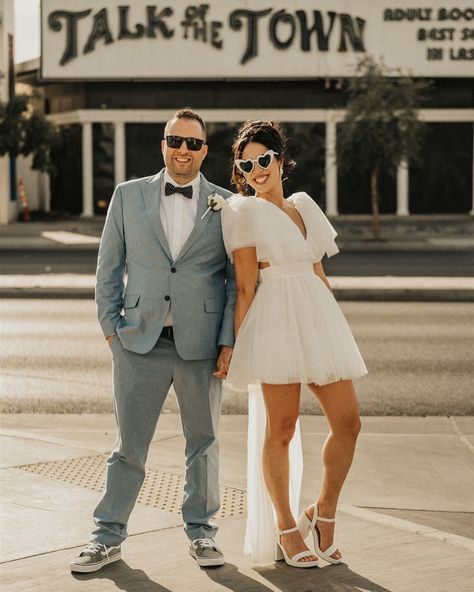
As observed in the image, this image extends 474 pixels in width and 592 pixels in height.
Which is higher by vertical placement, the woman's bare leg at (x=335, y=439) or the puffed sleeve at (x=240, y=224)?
the puffed sleeve at (x=240, y=224)

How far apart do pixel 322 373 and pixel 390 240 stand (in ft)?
83.1

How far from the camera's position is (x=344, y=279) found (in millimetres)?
19188

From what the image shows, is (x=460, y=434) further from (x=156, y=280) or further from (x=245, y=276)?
(x=156, y=280)

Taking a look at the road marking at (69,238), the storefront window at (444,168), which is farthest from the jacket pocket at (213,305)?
the storefront window at (444,168)

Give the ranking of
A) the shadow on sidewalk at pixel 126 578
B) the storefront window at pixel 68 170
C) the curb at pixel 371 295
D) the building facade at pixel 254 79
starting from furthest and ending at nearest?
1. the storefront window at pixel 68 170
2. the building facade at pixel 254 79
3. the curb at pixel 371 295
4. the shadow on sidewalk at pixel 126 578

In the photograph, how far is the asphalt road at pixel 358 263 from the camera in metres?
21.2

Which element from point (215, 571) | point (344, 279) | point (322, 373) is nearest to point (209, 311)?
point (322, 373)

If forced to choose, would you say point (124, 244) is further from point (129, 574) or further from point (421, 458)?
point (421, 458)

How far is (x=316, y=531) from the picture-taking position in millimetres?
5195

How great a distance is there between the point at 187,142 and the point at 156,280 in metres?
0.63

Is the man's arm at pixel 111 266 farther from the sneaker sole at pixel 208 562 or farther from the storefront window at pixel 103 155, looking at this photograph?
the storefront window at pixel 103 155

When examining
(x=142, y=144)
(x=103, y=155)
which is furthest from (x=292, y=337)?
(x=103, y=155)

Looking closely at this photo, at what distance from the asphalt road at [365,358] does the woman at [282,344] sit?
4228 millimetres

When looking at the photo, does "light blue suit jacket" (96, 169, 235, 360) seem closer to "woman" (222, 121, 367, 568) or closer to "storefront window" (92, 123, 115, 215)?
"woman" (222, 121, 367, 568)
